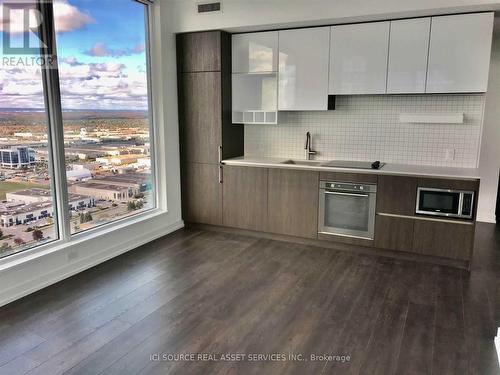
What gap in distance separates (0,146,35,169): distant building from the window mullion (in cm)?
20

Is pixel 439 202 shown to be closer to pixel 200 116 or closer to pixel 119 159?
pixel 200 116

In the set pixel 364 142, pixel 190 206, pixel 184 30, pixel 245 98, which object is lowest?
pixel 190 206

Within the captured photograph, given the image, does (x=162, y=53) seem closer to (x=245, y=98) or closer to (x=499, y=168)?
(x=245, y=98)

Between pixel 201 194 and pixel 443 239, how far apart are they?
280 centimetres

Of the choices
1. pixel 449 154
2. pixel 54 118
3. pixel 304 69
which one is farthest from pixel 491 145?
pixel 54 118

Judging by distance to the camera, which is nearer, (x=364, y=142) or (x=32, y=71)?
Result: (x=32, y=71)

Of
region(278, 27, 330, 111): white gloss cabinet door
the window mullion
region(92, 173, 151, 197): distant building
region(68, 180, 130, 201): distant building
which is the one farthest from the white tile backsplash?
the window mullion

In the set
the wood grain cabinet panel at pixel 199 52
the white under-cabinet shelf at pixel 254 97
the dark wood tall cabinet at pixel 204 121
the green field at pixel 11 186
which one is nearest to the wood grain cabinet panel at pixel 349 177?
the white under-cabinet shelf at pixel 254 97

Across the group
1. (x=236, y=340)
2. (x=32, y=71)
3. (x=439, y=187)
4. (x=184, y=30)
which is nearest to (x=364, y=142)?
(x=439, y=187)

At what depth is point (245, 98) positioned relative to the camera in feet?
15.6

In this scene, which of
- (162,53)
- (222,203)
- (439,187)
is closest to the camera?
(439,187)

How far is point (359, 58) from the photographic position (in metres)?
4.04

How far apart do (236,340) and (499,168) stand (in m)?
4.59

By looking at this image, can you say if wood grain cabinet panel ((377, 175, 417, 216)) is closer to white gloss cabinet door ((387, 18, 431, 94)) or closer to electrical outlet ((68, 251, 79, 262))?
white gloss cabinet door ((387, 18, 431, 94))
